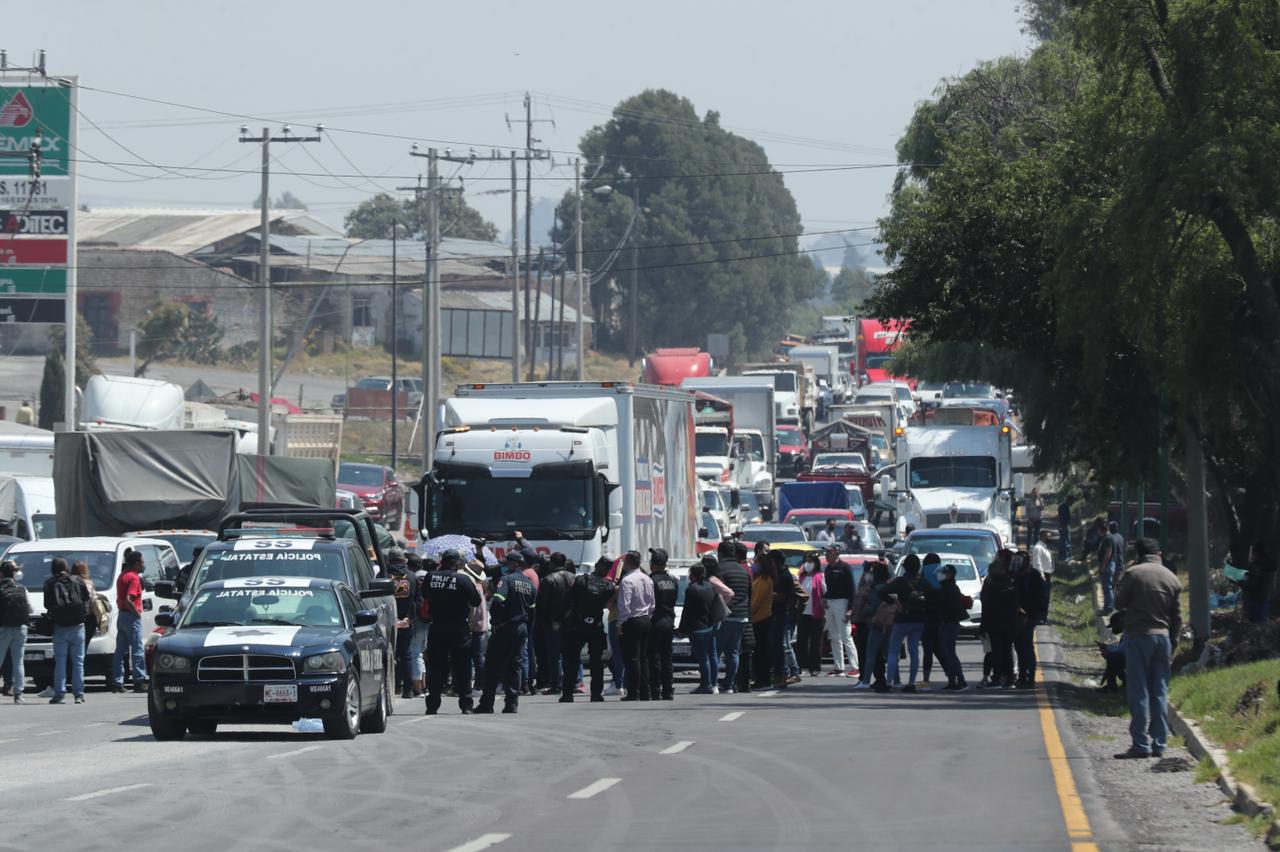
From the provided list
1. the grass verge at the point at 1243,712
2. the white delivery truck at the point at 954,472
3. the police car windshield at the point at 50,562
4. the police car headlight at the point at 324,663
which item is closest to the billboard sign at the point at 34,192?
the white delivery truck at the point at 954,472

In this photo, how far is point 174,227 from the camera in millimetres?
108438

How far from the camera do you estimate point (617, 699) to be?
2362 cm

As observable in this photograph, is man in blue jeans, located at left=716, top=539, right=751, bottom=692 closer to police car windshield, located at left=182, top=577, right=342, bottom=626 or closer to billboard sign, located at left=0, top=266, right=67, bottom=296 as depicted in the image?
police car windshield, located at left=182, top=577, right=342, bottom=626

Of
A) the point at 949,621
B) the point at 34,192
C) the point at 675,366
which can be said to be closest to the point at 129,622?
the point at 949,621

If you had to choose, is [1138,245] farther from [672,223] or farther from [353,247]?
[672,223]

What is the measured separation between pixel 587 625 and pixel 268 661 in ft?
20.0

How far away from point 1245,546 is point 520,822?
1914cm

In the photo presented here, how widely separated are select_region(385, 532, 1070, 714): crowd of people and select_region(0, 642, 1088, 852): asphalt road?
101 cm

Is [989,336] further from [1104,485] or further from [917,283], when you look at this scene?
[1104,485]

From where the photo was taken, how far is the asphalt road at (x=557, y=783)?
38.7ft

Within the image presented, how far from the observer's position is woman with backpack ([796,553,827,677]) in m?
27.7

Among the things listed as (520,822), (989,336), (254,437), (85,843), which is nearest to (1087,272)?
(989,336)

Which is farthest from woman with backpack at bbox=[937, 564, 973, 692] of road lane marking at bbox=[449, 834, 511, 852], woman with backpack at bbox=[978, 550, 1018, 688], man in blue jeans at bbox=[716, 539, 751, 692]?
road lane marking at bbox=[449, 834, 511, 852]

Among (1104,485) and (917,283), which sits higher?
(917,283)
